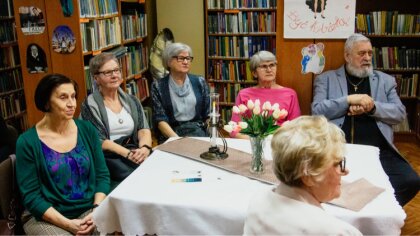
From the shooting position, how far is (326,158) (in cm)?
118

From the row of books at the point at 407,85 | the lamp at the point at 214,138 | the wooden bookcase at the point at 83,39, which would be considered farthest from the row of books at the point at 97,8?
the row of books at the point at 407,85

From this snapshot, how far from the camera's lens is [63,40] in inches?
127

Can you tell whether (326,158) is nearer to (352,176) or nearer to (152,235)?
(352,176)

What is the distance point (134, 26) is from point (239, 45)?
131 cm

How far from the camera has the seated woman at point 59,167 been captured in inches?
75.7

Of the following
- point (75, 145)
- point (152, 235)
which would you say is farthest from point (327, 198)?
point (75, 145)

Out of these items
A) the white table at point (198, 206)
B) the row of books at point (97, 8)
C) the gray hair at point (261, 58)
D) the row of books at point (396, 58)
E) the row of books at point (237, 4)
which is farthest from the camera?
the row of books at point (237, 4)

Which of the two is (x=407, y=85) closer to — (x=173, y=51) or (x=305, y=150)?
(x=173, y=51)

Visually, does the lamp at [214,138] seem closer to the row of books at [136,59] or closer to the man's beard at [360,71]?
the man's beard at [360,71]

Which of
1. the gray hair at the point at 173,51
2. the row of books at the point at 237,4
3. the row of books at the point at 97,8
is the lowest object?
the gray hair at the point at 173,51

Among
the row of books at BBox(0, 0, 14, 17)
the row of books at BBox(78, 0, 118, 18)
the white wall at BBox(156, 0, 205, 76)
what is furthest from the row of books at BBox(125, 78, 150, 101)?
the row of books at BBox(0, 0, 14, 17)

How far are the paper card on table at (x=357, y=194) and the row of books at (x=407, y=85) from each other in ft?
10.6

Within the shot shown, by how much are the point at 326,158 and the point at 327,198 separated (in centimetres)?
14

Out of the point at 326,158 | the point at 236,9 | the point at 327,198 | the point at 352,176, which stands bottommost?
the point at 352,176
